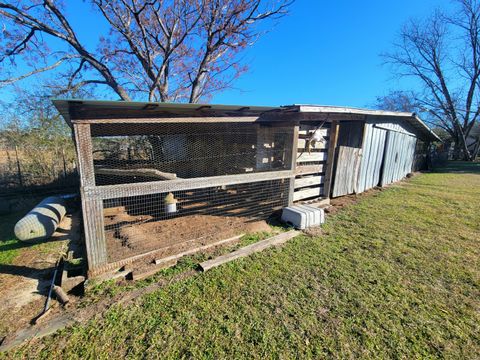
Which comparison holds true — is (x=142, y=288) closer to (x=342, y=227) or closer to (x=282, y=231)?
(x=282, y=231)

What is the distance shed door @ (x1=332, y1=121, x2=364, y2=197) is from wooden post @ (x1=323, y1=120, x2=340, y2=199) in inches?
9.6

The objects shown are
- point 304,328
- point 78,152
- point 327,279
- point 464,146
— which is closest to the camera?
point 304,328

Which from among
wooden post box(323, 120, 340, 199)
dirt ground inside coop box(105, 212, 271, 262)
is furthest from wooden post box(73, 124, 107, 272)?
wooden post box(323, 120, 340, 199)

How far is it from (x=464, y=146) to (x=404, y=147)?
20.6 metres

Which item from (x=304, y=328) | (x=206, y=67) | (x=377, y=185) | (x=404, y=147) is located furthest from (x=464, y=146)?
(x=304, y=328)

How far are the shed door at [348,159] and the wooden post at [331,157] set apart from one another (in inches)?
9.6

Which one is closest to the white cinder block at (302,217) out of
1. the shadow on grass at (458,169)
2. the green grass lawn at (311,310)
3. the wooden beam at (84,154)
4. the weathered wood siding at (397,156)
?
the green grass lawn at (311,310)

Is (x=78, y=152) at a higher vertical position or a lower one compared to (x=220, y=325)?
higher

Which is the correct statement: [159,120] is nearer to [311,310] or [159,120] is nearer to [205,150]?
[311,310]

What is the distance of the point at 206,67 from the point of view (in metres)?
11.4

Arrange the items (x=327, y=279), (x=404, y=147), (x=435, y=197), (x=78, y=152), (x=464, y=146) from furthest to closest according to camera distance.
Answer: (x=464, y=146) < (x=404, y=147) < (x=435, y=197) < (x=327, y=279) < (x=78, y=152)

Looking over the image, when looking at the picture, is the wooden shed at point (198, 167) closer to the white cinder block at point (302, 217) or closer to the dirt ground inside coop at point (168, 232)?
the dirt ground inside coop at point (168, 232)

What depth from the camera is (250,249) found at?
11.9 feet

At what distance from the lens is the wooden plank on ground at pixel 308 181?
5.47m
